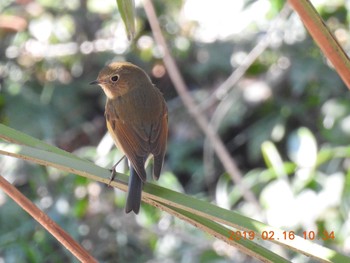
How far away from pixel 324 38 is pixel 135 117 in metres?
1.40

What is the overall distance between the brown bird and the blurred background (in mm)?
884

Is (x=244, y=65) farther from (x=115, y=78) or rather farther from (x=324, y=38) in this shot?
(x=324, y=38)

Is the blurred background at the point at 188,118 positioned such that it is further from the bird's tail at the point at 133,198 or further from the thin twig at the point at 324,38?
the thin twig at the point at 324,38

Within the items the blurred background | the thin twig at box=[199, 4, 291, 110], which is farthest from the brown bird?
the thin twig at box=[199, 4, 291, 110]

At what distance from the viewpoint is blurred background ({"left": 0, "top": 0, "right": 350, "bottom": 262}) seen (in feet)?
14.5

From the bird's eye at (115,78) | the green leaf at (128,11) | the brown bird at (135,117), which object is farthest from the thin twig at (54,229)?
the bird's eye at (115,78)

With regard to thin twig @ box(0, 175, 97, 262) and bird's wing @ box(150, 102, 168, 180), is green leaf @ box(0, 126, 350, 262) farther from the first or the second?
bird's wing @ box(150, 102, 168, 180)

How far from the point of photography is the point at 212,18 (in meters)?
5.81

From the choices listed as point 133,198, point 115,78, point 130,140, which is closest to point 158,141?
point 130,140

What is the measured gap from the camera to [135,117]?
3.20m

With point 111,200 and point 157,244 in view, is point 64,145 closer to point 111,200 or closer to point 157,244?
point 111,200

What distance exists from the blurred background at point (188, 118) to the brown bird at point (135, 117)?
88 cm

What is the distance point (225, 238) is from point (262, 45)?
2.77 meters

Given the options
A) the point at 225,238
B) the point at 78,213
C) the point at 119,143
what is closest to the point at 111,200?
the point at 78,213
